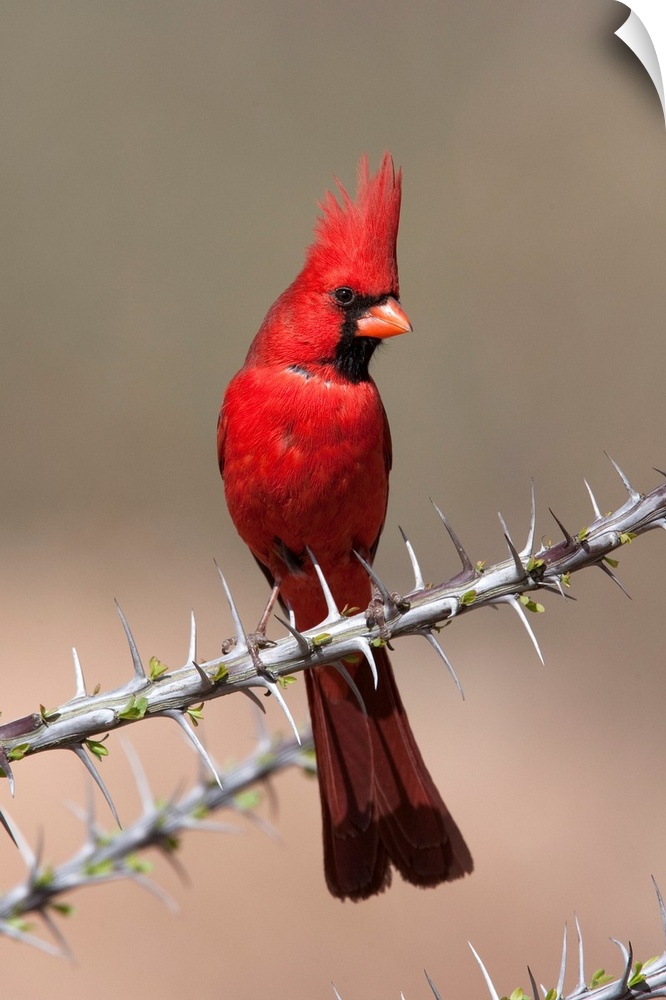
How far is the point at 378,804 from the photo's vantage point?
2.71 metres

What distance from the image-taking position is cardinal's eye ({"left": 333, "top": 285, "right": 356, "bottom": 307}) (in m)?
2.78

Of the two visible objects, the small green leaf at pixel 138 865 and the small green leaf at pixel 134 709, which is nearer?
the small green leaf at pixel 134 709

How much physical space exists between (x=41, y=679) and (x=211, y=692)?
388cm

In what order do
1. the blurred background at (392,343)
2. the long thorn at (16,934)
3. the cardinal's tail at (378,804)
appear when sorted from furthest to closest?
the blurred background at (392,343) → the cardinal's tail at (378,804) → the long thorn at (16,934)

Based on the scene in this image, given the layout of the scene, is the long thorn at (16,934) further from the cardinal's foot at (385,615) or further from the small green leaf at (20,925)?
the cardinal's foot at (385,615)

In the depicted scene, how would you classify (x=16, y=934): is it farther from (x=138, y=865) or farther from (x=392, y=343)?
(x=392, y=343)

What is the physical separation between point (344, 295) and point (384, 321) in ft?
→ 0.48

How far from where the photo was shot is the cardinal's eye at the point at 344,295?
2.78 meters

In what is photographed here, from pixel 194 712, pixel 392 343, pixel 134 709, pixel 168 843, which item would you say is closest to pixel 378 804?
pixel 168 843

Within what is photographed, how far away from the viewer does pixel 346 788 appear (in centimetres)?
269

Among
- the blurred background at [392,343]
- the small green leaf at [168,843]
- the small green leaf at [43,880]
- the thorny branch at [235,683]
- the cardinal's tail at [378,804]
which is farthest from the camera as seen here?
the blurred background at [392,343]

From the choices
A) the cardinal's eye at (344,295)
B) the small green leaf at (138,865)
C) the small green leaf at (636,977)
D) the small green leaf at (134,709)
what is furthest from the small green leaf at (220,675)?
the cardinal's eye at (344,295)

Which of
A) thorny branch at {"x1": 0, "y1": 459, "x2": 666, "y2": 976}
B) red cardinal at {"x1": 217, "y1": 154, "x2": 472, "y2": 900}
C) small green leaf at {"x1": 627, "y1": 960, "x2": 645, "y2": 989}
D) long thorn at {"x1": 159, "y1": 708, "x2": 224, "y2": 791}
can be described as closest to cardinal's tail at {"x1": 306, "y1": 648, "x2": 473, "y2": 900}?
red cardinal at {"x1": 217, "y1": 154, "x2": 472, "y2": 900}

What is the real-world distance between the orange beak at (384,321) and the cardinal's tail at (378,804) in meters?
0.80
